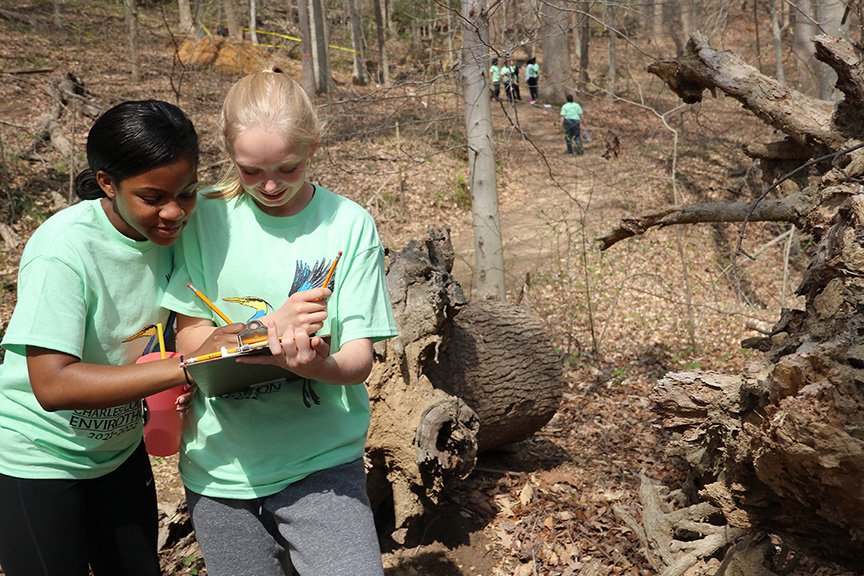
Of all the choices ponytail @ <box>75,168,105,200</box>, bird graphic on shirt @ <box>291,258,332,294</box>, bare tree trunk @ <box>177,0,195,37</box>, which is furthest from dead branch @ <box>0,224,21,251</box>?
bare tree trunk @ <box>177,0,195,37</box>

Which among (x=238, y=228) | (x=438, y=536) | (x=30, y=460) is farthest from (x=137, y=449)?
(x=438, y=536)

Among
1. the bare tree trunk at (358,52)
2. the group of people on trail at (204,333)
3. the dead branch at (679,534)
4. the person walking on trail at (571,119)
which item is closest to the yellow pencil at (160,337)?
the group of people on trail at (204,333)

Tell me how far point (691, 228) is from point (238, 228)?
43.5ft

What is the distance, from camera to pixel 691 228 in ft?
46.4

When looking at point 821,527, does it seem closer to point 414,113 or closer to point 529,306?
point 529,306

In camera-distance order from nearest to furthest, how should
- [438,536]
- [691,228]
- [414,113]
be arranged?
1. [438,536]
2. [691,228]
3. [414,113]

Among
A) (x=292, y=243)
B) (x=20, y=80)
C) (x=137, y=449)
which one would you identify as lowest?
(x=137, y=449)

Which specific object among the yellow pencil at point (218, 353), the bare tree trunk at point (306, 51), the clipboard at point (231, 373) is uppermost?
the bare tree trunk at point (306, 51)

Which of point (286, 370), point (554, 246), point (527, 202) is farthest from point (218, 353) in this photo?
point (527, 202)

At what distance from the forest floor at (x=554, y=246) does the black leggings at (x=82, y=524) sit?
1.70m

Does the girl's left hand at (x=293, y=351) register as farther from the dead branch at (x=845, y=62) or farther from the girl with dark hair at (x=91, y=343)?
the dead branch at (x=845, y=62)

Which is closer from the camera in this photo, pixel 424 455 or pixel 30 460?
pixel 30 460

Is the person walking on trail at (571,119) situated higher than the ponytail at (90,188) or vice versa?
the person walking on trail at (571,119)

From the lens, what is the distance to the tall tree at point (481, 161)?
6457 millimetres
